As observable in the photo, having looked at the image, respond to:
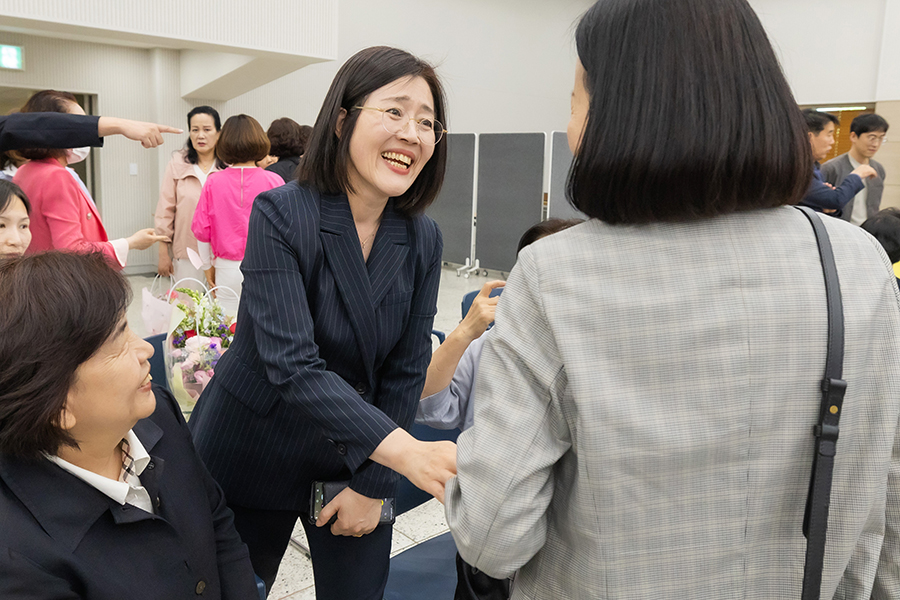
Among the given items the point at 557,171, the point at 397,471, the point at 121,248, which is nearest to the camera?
the point at 397,471

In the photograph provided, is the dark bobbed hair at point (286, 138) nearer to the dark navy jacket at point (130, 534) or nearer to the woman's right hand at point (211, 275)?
the woman's right hand at point (211, 275)

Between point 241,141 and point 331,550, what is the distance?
337 centimetres

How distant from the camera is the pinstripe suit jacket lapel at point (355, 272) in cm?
140

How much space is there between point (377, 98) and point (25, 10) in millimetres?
6436

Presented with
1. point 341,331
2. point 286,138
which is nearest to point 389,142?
point 341,331

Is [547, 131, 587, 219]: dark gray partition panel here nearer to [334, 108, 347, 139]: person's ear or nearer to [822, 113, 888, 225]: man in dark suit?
[822, 113, 888, 225]: man in dark suit

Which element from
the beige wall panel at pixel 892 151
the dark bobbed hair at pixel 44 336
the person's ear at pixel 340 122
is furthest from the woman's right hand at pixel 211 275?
the beige wall panel at pixel 892 151

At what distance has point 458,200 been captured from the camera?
10.2 metres

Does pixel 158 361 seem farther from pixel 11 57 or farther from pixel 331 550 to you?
pixel 11 57

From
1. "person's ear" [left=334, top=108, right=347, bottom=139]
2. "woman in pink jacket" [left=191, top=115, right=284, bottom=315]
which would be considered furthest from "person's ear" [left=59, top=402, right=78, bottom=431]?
"woman in pink jacket" [left=191, top=115, right=284, bottom=315]

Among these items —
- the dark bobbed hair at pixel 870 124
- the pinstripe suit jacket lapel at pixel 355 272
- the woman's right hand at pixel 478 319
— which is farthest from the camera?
the dark bobbed hair at pixel 870 124

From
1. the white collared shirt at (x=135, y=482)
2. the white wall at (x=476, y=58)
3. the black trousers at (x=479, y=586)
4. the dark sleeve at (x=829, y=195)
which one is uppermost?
the white wall at (x=476, y=58)

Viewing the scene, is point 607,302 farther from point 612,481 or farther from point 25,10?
point 25,10

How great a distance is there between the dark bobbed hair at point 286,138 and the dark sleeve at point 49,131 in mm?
3072
